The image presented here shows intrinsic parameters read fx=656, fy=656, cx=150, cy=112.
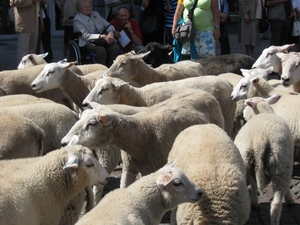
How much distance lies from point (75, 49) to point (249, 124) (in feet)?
17.6

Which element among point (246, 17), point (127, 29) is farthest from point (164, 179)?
point (246, 17)

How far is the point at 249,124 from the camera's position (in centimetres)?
615

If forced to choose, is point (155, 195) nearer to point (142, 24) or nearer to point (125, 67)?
point (125, 67)

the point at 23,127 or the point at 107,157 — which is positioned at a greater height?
the point at 23,127

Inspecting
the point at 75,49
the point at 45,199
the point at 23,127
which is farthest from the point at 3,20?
the point at 45,199

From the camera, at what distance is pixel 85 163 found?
515 centimetres

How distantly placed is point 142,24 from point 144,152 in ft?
22.4

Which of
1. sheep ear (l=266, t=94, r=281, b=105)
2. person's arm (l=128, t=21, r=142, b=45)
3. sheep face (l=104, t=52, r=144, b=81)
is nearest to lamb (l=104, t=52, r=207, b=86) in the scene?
sheep face (l=104, t=52, r=144, b=81)

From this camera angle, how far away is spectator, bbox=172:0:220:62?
10070mm

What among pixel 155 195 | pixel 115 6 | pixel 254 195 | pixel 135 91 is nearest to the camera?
pixel 155 195

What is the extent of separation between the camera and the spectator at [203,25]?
10070 mm

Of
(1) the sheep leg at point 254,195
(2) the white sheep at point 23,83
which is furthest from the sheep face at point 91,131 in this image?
(2) the white sheep at point 23,83

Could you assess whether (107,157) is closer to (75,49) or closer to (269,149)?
(269,149)

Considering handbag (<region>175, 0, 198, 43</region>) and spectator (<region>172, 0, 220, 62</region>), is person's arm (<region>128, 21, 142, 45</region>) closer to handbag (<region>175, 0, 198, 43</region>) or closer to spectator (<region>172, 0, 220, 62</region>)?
spectator (<region>172, 0, 220, 62</region>)
